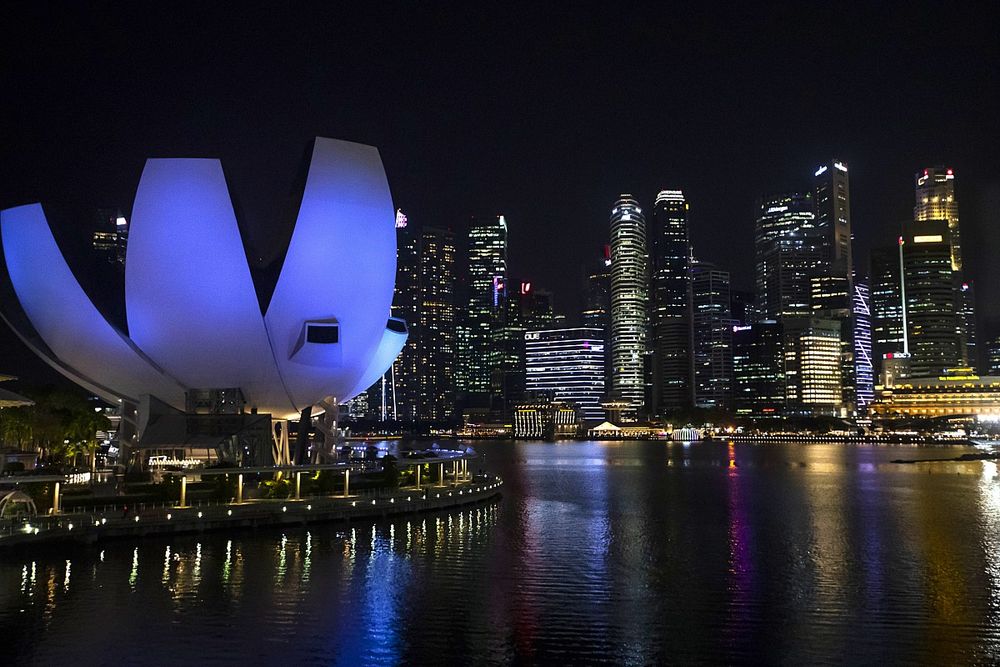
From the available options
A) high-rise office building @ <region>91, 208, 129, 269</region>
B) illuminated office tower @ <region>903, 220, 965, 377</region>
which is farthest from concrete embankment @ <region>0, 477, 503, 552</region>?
illuminated office tower @ <region>903, 220, 965, 377</region>

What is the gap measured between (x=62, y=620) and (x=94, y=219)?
27.5 meters

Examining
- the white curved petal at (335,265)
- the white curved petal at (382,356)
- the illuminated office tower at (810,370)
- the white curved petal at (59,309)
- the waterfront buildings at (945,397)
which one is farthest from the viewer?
the illuminated office tower at (810,370)

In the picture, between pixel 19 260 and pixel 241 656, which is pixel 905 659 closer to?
pixel 241 656

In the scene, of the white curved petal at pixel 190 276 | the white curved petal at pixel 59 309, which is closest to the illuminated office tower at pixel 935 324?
the white curved petal at pixel 190 276

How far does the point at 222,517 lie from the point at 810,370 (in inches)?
7195

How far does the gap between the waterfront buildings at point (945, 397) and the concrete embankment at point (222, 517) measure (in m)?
147

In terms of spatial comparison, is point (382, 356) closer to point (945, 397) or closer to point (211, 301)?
point (211, 301)

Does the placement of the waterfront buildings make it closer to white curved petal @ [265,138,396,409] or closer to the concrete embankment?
the concrete embankment

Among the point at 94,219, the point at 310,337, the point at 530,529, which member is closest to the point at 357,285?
the point at 310,337

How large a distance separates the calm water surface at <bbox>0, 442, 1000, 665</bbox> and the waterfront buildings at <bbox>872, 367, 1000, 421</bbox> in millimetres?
138430

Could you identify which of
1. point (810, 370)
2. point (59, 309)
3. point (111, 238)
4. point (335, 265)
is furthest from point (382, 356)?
point (810, 370)

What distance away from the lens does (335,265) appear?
33.5 metres

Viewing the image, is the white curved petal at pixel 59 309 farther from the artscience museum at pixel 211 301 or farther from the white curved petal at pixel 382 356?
the white curved petal at pixel 382 356

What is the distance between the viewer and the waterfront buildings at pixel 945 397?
158250mm
